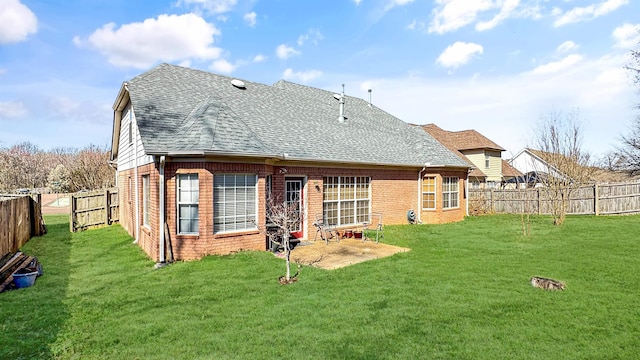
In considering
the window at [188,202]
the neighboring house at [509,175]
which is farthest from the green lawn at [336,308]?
the neighboring house at [509,175]

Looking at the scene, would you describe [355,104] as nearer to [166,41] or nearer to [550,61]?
[550,61]

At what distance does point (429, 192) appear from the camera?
16672 mm

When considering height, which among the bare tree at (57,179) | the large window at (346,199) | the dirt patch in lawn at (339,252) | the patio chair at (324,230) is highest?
the bare tree at (57,179)

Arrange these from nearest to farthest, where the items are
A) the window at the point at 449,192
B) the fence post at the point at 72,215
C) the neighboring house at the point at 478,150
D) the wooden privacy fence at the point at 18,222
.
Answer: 1. the wooden privacy fence at the point at 18,222
2. the fence post at the point at 72,215
3. the window at the point at 449,192
4. the neighboring house at the point at 478,150

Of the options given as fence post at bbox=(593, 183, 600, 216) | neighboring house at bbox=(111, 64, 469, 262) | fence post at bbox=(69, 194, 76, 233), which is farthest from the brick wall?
fence post at bbox=(593, 183, 600, 216)

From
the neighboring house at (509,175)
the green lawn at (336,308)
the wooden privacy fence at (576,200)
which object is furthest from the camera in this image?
the neighboring house at (509,175)

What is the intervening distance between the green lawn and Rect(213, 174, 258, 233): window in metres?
0.91

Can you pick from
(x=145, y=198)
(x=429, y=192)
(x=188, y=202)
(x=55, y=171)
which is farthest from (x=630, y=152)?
(x=55, y=171)

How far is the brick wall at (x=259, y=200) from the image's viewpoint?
9.14 meters

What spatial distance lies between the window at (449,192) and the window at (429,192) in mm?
630

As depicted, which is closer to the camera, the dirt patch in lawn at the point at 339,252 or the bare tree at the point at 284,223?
the bare tree at the point at 284,223

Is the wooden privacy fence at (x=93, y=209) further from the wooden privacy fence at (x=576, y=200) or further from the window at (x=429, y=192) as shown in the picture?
the wooden privacy fence at (x=576, y=200)

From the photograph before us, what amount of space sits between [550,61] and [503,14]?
15.9ft

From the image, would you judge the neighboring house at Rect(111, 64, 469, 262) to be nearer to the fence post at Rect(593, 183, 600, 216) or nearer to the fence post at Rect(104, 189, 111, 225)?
the fence post at Rect(104, 189, 111, 225)
